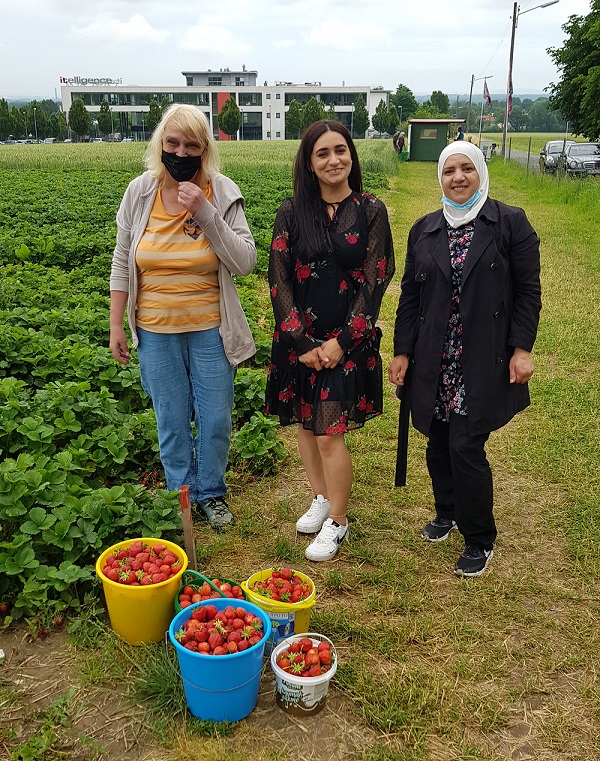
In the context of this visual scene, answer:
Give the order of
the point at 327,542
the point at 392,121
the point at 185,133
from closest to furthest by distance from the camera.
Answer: the point at 185,133
the point at 327,542
the point at 392,121

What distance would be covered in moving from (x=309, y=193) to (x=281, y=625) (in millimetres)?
1895

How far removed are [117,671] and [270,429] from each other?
226 centimetres

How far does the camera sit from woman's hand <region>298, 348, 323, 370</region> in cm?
338

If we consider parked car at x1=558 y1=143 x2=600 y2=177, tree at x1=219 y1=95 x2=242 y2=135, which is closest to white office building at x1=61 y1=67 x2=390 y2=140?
tree at x1=219 y1=95 x2=242 y2=135

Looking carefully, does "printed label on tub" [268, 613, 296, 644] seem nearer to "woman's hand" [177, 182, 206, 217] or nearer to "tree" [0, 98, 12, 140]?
"woman's hand" [177, 182, 206, 217]

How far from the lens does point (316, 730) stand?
2570 millimetres

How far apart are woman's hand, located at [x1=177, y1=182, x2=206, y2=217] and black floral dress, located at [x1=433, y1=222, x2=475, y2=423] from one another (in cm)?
112

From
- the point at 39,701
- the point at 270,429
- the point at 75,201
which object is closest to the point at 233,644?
the point at 39,701

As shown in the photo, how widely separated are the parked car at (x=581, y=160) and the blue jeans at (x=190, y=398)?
21767 millimetres

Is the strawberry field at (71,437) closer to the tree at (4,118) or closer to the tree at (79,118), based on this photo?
the tree at (79,118)

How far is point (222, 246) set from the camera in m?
3.36

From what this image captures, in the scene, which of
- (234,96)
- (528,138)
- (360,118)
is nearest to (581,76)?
(528,138)

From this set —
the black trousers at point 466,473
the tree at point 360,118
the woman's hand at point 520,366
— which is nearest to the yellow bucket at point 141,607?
the black trousers at point 466,473

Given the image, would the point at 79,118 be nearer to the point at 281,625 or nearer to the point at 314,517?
the point at 314,517
